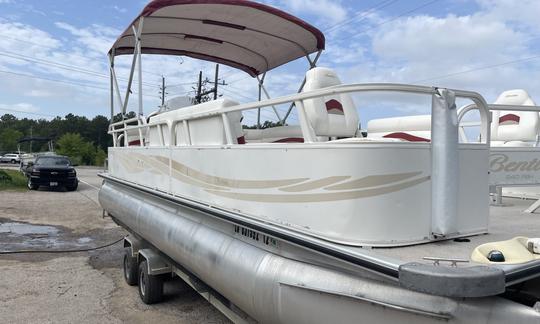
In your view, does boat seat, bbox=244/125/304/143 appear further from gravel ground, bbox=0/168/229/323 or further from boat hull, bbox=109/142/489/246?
gravel ground, bbox=0/168/229/323

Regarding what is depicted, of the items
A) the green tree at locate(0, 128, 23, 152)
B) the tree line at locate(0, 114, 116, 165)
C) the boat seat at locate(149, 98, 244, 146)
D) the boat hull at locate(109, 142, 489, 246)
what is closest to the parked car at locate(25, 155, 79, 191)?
the boat seat at locate(149, 98, 244, 146)

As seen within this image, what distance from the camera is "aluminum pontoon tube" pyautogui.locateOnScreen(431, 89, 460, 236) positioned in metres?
2.51

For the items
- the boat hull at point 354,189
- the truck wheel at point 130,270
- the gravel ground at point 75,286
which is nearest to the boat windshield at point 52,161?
the gravel ground at point 75,286

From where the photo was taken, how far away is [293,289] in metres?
2.56

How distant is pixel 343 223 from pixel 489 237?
962 mm

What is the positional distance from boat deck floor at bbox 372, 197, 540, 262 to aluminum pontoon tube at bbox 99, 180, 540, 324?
235 mm

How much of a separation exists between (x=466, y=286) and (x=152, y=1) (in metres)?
4.35

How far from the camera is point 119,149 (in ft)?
22.5

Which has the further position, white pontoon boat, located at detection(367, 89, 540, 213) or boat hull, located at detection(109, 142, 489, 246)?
white pontoon boat, located at detection(367, 89, 540, 213)

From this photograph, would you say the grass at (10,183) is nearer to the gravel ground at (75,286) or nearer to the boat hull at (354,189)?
the gravel ground at (75,286)

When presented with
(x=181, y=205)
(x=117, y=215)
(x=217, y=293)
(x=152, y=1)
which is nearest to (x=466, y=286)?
(x=217, y=293)

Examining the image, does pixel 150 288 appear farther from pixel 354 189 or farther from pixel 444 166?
pixel 444 166

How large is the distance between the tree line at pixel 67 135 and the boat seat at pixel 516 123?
52.2 meters

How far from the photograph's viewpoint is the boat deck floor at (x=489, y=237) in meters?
2.29
